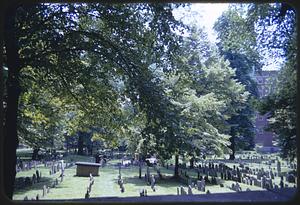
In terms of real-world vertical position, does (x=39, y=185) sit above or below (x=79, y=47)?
below

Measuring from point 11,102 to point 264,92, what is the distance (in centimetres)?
367

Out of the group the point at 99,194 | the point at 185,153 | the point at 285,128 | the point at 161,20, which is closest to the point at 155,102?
the point at 185,153

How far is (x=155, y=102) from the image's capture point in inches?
200

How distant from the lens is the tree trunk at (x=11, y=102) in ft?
14.9

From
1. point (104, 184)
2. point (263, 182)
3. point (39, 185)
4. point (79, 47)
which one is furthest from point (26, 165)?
point (263, 182)

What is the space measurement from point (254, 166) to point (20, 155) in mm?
3492

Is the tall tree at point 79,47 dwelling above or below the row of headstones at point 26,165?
above

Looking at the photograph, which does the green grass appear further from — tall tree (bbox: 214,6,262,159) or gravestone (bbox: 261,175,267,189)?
tall tree (bbox: 214,6,262,159)

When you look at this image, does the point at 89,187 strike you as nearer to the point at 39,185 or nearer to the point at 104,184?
the point at 104,184

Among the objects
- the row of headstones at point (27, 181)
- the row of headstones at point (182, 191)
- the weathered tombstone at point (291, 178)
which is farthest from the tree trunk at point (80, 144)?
the weathered tombstone at point (291, 178)

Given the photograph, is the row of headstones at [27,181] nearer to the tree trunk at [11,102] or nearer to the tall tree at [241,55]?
the tree trunk at [11,102]

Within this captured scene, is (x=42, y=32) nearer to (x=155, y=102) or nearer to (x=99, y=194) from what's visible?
(x=155, y=102)

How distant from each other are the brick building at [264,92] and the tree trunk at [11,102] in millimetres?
3463

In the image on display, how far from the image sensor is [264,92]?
16.8 ft
